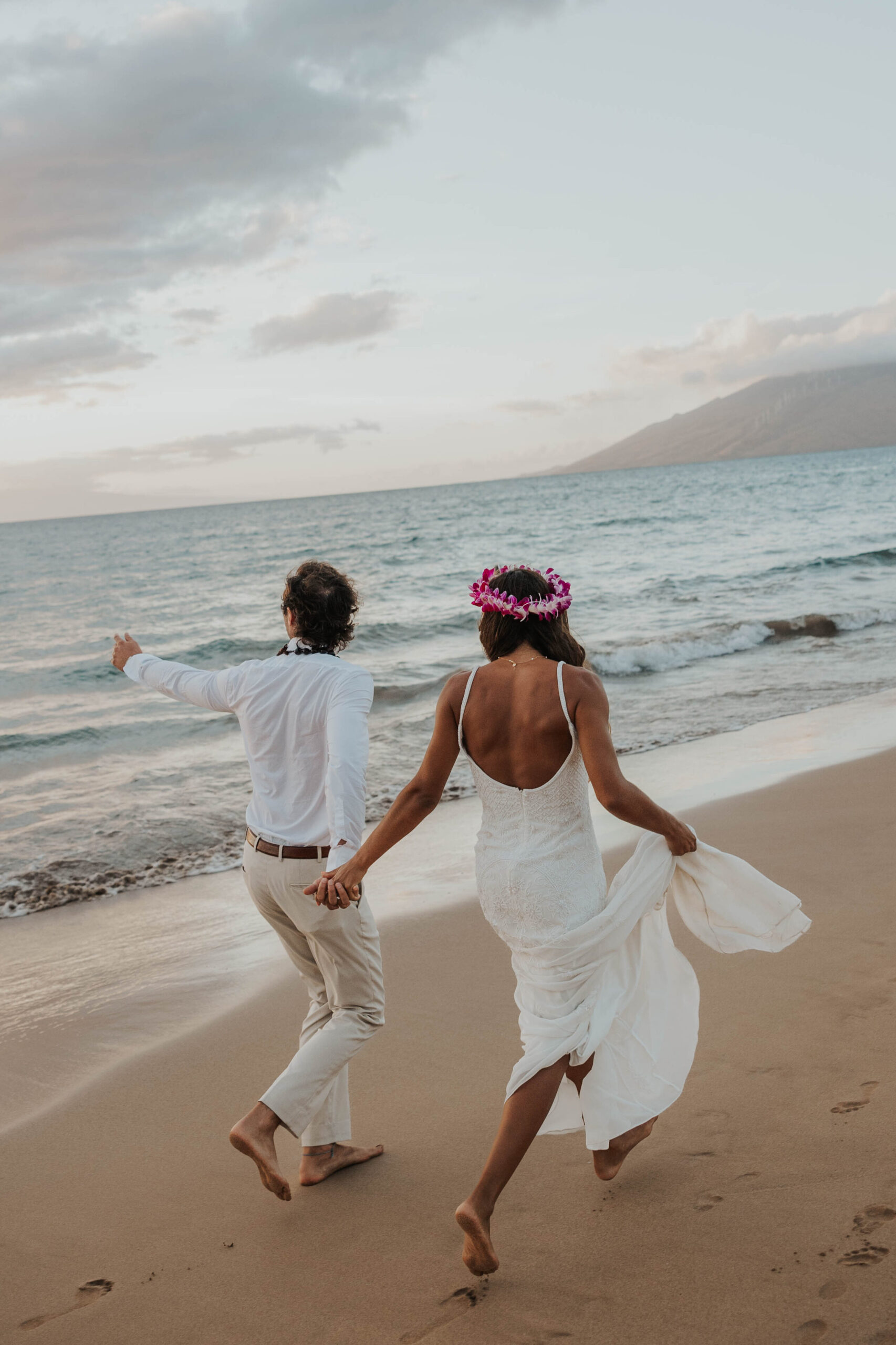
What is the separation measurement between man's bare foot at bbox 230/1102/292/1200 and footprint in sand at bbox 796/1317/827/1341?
1.38 m

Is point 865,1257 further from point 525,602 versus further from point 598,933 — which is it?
point 525,602

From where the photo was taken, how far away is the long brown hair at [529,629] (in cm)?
280

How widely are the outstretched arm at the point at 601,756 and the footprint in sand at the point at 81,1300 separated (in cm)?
193

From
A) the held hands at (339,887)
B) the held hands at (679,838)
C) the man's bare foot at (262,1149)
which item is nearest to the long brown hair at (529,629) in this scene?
the held hands at (679,838)

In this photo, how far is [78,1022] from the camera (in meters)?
4.61

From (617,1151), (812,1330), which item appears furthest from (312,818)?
(812,1330)

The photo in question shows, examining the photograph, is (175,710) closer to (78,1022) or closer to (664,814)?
(78,1022)

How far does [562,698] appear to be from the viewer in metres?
2.64

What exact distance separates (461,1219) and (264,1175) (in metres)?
0.62

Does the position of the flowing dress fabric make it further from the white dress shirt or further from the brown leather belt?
the brown leather belt

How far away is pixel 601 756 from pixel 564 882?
0.42 metres

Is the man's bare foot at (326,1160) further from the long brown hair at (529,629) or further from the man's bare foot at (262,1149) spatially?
the long brown hair at (529,629)

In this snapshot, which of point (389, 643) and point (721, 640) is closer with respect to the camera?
point (721, 640)

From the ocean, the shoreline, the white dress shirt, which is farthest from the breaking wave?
the white dress shirt
